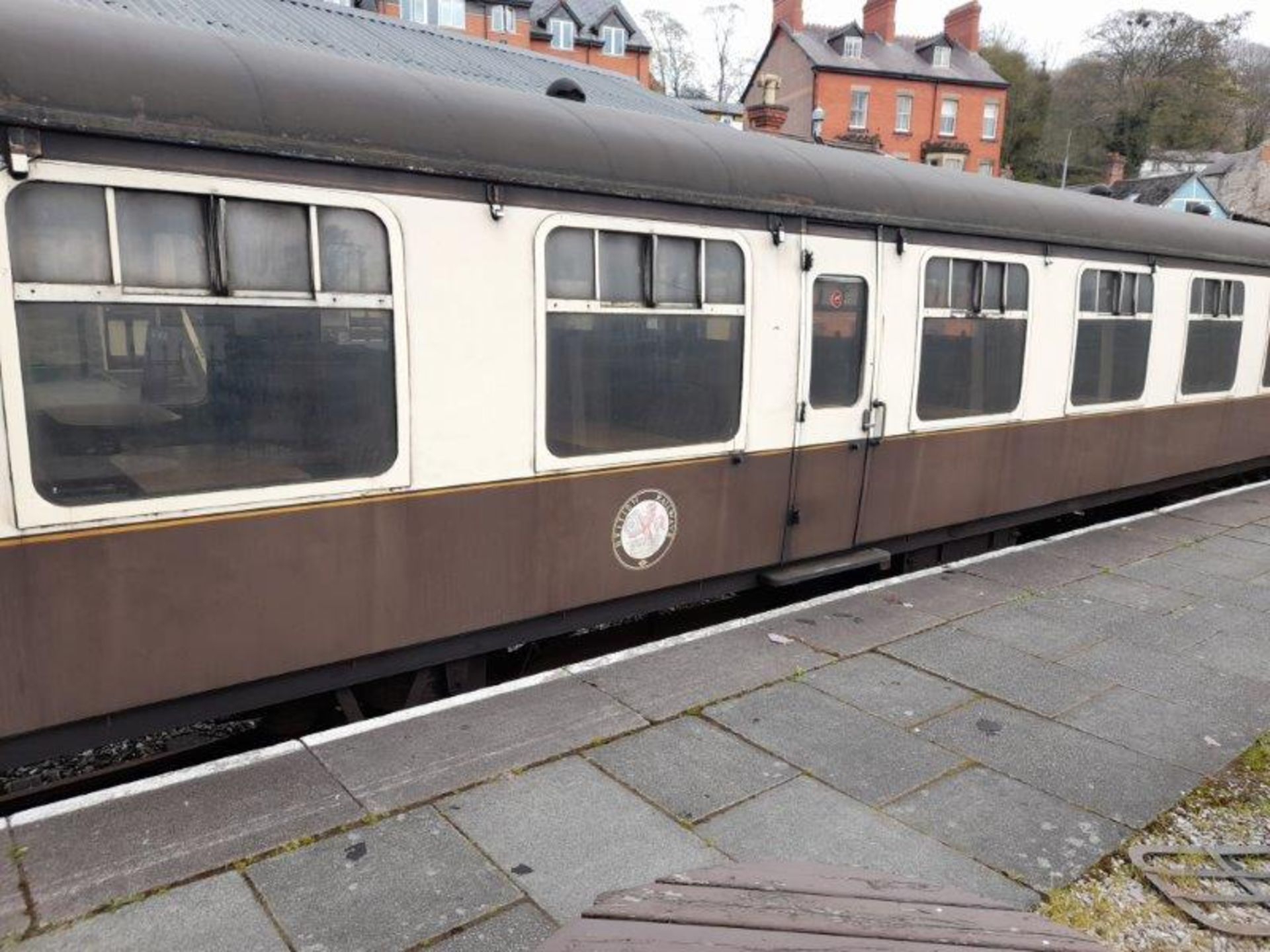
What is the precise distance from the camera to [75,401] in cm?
298

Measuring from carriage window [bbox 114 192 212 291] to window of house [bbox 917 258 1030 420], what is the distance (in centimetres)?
449

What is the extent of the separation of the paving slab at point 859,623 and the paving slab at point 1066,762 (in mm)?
851

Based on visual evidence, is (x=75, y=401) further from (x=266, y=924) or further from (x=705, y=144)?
(x=705, y=144)

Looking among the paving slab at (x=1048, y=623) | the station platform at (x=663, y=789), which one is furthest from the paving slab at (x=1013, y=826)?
the paving slab at (x=1048, y=623)

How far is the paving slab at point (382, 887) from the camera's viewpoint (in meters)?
2.69

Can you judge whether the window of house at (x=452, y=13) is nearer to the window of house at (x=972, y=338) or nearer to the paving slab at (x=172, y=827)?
the window of house at (x=972, y=338)

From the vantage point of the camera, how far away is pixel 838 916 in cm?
196

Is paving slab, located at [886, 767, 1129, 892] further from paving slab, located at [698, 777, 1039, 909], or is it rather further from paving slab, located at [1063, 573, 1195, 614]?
paving slab, located at [1063, 573, 1195, 614]

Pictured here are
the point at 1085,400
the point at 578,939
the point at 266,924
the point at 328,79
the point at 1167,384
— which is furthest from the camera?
the point at 1167,384

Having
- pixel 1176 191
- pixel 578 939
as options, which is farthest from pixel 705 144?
pixel 1176 191

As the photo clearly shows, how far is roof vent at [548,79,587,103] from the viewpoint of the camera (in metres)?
4.73

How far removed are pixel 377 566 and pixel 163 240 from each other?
1500 mm

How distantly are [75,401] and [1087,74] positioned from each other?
63.9 meters

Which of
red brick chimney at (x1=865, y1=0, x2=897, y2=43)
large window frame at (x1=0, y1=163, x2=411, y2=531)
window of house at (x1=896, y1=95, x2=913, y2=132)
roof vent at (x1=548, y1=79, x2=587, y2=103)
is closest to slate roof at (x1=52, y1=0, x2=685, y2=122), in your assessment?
roof vent at (x1=548, y1=79, x2=587, y2=103)
